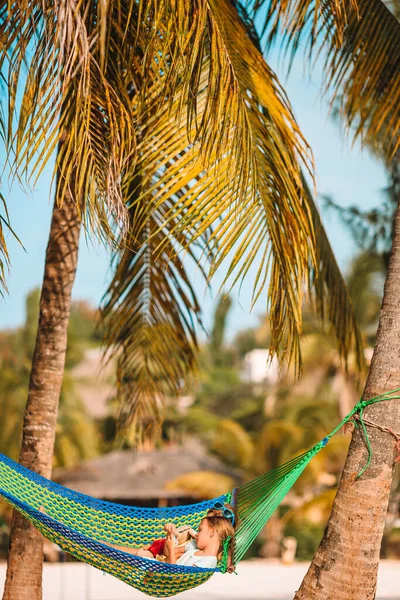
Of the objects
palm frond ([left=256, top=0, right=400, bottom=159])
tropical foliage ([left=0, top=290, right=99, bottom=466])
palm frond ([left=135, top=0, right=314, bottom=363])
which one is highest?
tropical foliage ([left=0, top=290, right=99, bottom=466])

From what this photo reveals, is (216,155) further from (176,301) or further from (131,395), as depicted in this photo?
(131,395)

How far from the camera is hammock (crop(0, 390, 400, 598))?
292 centimetres

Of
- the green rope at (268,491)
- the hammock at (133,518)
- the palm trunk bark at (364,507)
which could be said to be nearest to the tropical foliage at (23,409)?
the hammock at (133,518)

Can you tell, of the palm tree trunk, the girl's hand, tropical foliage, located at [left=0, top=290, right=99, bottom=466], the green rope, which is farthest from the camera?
tropical foliage, located at [left=0, top=290, right=99, bottom=466]

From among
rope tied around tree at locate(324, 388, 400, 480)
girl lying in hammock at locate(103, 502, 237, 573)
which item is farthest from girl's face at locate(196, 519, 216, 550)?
rope tied around tree at locate(324, 388, 400, 480)

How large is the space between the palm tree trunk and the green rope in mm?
1070

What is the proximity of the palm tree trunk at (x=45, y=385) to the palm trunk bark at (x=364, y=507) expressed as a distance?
1481mm

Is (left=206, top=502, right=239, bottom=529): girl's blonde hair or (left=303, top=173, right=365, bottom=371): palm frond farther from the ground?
(left=303, top=173, right=365, bottom=371): palm frond

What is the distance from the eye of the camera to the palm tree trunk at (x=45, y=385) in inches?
145

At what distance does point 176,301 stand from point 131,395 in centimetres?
86

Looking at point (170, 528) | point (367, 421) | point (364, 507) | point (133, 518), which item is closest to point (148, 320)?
point (133, 518)

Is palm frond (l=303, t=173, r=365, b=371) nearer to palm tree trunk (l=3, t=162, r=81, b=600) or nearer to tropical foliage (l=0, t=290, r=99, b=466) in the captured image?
palm tree trunk (l=3, t=162, r=81, b=600)

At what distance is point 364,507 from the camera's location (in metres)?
2.75

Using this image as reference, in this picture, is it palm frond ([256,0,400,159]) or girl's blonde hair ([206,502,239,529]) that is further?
palm frond ([256,0,400,159])
